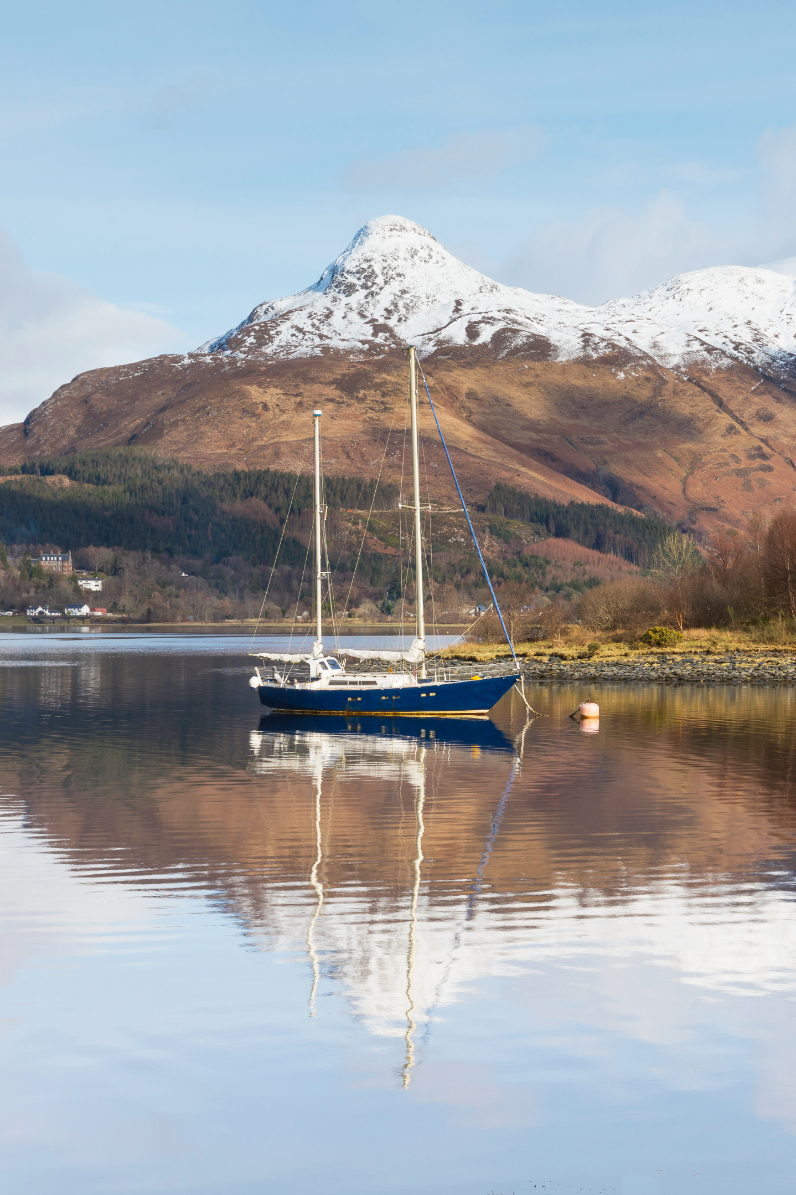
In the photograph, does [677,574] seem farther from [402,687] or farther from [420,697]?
[402,687]

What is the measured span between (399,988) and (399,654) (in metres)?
41.3

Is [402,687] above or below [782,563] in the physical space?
below

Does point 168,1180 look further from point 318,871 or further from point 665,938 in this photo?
point 318,871

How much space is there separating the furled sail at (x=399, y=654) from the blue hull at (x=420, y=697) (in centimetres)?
126

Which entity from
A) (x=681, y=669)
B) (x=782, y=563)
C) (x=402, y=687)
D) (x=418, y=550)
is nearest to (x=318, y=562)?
(x=418, y=550)

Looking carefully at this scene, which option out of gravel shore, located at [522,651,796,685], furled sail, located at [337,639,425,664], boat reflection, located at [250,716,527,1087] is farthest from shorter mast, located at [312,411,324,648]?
gravel shore, located at [522,651,796,685]

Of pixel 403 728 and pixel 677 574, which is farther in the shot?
pixel 677 574

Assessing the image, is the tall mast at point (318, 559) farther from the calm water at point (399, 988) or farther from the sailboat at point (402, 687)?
the calm water at point (399, 988)

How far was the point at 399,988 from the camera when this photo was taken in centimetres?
1382

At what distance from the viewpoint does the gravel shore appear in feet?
266

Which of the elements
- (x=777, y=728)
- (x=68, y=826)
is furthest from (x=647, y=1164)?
(x=777, y=728)

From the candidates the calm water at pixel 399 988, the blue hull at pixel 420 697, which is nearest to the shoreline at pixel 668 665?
the blue hull at pixel 420 697

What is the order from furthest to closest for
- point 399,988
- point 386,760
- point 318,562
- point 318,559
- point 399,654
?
point 318,559
point 318,562
point 399,654
point 386,760
point 399,988

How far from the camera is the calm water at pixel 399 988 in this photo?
32.0 feet
